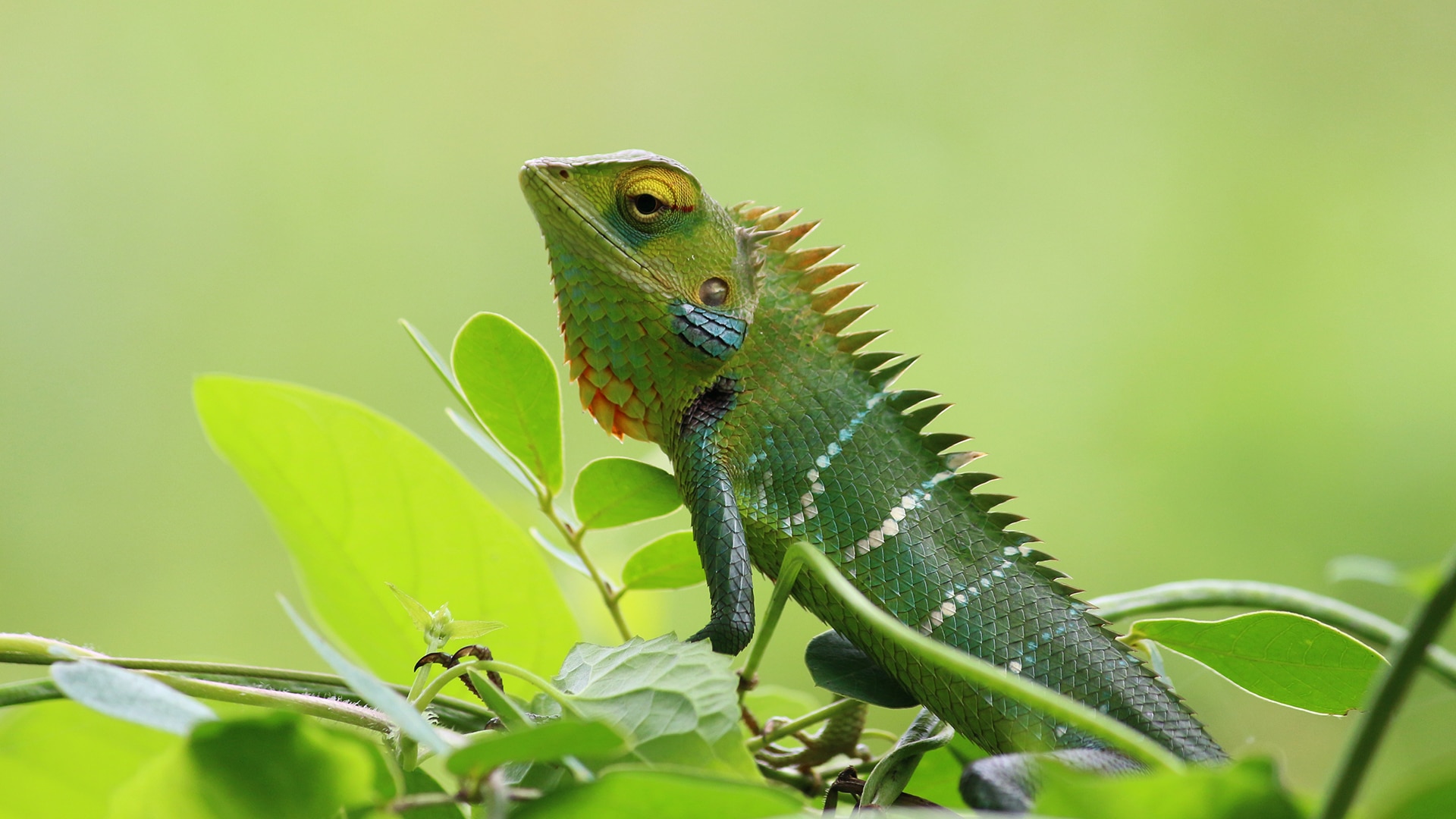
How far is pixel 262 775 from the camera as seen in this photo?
0.48 metres

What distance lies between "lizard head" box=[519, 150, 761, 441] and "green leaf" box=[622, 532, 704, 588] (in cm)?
16

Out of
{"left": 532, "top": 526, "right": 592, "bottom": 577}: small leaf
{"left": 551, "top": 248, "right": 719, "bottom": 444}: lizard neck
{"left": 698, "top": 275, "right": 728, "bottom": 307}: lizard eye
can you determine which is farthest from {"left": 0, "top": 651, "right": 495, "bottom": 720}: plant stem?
{"left": 698, "top": 275, "right": 728, "bottom": 307}: lizard eye

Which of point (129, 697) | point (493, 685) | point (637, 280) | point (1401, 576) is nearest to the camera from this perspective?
point (1401, 576)

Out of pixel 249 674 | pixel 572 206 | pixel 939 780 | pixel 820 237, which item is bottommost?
pixel 939 780

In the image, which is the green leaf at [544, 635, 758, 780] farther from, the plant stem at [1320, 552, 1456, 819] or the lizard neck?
the lizard neck

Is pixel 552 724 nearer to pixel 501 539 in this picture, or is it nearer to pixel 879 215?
pixel 501 539

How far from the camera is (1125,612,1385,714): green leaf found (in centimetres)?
73

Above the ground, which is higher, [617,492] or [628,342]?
[628,342]

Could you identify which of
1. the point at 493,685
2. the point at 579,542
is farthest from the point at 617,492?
the point at 493,685

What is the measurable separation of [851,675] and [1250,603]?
32cm

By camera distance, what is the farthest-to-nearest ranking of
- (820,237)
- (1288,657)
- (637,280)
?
1. (820,237)
2. (637,280)
3. (1288,657)

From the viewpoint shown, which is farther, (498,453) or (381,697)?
(498,453)

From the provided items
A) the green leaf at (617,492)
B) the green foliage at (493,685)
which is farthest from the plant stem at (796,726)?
the green leaf at (617,492)

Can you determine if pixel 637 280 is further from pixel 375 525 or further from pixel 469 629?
pixel 469 629
